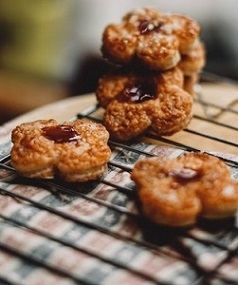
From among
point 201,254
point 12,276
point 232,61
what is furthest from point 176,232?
point 232,61

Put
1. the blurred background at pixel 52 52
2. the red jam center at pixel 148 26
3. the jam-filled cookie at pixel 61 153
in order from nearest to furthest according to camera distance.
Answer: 1. the jam-filled cookie at pixel 61 153
2. the red jam center at pixel 148 26
3. the blurred background at pixel 52 52

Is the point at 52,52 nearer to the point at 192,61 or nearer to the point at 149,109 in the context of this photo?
the point at 192,61

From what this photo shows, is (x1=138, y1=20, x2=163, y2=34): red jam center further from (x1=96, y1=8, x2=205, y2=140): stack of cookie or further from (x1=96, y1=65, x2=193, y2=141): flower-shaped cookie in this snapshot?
(x1=96, y1=65, x2=193, y2=141): flower-shaped cookie

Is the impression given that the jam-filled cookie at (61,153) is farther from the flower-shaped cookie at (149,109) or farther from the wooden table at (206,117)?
the wooden table at (206,117)

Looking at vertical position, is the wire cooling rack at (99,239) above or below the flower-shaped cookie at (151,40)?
below

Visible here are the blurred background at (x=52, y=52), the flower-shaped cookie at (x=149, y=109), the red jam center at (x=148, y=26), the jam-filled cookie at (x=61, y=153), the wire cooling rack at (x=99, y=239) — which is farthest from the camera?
the blurred background at (x=52, y=52)

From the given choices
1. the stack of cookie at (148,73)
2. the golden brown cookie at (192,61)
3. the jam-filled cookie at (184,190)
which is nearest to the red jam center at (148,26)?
the stack of cookie at (148,73)

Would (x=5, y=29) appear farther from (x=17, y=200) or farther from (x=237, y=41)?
(x=17, y=200)
